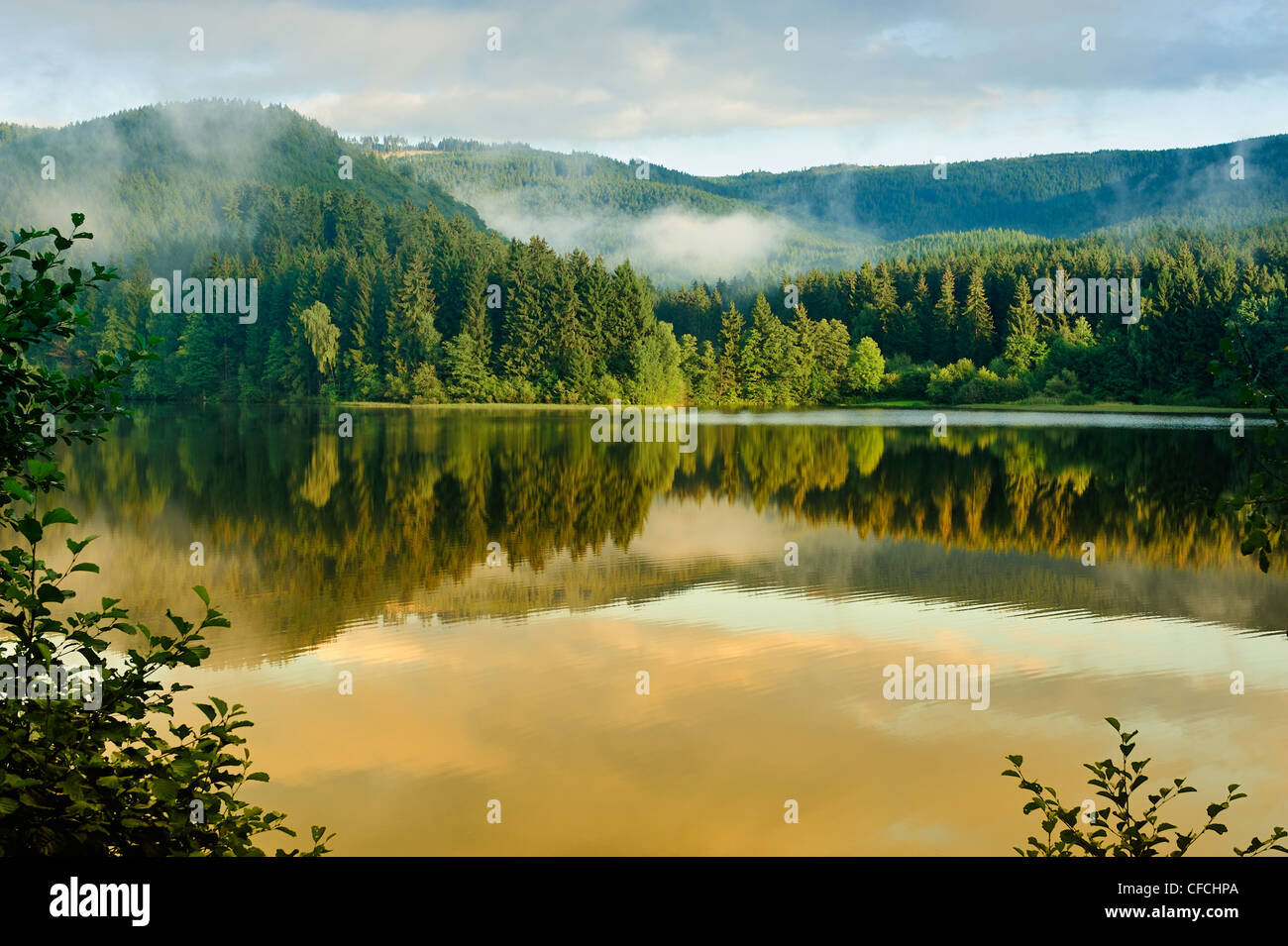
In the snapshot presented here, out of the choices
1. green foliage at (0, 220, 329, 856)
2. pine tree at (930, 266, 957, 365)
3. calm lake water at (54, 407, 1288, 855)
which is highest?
pine tree at (930, 266, 957, 365)

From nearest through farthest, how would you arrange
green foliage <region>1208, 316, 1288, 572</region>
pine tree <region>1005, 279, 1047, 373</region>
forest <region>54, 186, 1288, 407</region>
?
green foliage <region>1208, 316, 1288, 572</region> → forest <region>54, 186, 1288, 407</region> → pine tree <region>1005, 279, 1047, 373</region>

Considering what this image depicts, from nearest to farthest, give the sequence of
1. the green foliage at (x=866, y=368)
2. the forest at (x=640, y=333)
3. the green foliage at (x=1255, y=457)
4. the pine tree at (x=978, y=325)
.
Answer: the green foliage at (x=1255, y=457) < the forest at (x=640, y=333) < the green foliage at (x=866, y=368) < the pine tree at (x=978, y=325)

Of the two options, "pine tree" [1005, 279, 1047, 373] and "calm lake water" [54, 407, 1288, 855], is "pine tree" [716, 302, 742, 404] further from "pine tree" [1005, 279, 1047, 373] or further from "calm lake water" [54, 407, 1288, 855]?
"calm lake water" [54, 407, 1288, 855]

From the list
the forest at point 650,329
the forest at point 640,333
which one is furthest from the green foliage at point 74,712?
the forest at point 640,333

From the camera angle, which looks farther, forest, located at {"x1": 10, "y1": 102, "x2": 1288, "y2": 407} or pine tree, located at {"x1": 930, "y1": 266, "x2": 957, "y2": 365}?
pine tree, located at {"x1": 930, "y1": 266, "x2": 957, "y2": 365}

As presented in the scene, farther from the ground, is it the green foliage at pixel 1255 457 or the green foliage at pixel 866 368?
the green foliage at pixel 866 368

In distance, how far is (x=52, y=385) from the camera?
475 cm

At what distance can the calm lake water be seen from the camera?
841cm

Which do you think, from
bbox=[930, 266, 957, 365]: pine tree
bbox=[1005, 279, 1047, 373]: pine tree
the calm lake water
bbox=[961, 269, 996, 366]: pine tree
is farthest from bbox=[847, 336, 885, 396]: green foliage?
the calm lake water

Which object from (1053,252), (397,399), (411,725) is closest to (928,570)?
(411,725)

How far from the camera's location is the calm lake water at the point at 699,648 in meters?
8.41

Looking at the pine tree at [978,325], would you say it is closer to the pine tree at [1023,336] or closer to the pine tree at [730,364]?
the pine tree at [1023,336]

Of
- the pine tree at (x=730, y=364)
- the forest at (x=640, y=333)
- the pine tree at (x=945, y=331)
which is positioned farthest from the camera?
the pine tree at (x=945, y=331)
